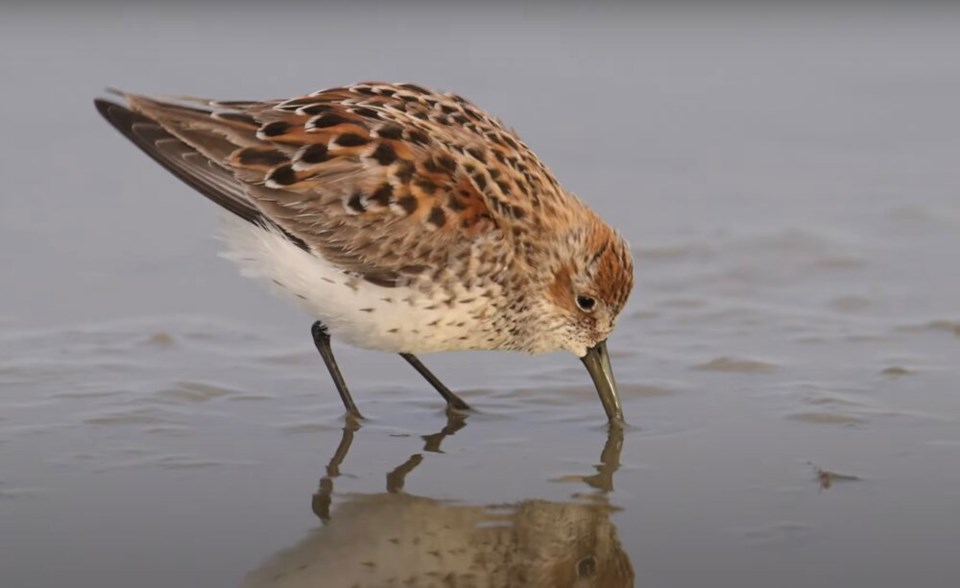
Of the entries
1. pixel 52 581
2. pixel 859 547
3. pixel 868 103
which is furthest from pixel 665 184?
pixel 52 581

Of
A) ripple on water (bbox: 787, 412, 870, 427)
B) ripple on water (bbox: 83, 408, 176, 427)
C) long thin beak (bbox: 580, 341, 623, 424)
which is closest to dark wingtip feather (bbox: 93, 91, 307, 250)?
ripple on water (bbox: 83, 408, 176, 427)

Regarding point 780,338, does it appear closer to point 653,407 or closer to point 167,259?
point 653,407

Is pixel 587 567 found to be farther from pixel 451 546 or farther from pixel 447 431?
pixel 447 431

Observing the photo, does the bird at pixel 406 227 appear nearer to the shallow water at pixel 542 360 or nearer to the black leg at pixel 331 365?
the black leg at pixel 331 365

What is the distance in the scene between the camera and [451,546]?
6.13 meters

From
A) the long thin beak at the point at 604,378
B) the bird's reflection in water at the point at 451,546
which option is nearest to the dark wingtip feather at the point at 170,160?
the long thin beak at the point at 604,378

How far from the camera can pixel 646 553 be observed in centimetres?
603

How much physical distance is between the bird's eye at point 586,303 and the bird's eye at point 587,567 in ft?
7.16

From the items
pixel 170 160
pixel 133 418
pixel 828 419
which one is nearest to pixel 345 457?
pixel 133 418

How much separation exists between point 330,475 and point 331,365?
1.32 metres

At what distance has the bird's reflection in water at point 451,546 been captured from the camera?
5.83 m

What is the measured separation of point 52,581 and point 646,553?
2.17 meters

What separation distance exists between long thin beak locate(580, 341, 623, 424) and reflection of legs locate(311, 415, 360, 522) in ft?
3.96

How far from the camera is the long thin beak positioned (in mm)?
7898
